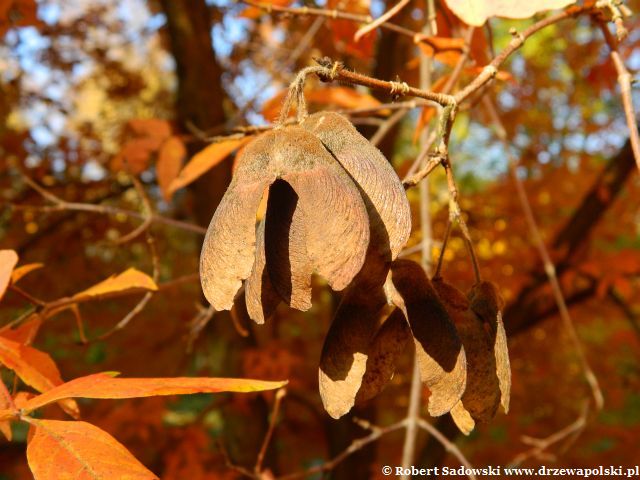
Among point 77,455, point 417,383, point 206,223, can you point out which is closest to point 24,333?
point 77,455

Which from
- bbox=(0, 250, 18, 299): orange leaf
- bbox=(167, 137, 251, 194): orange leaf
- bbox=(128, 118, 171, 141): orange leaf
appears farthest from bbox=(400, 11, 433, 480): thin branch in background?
bbox=(128, 118, 171, 141): orange leaf

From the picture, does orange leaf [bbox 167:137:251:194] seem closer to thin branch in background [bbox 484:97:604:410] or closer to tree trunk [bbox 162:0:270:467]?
thin branch in background [bbox 484:97:604:410]

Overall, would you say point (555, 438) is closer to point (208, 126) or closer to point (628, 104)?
point (628, 104)

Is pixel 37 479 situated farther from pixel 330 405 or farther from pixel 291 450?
pixel 291 450

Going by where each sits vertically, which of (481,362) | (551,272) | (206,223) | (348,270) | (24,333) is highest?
(348,270)

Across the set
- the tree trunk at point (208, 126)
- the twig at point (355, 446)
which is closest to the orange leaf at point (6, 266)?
the twig at point (355, 446)

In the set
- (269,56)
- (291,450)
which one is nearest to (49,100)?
(269,56)
